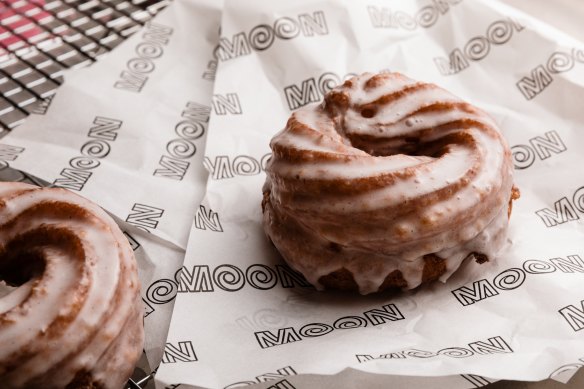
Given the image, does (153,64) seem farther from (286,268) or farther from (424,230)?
(424,230)

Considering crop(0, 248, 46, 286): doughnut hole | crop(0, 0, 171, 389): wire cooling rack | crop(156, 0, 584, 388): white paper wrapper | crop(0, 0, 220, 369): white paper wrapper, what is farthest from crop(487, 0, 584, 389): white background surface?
crop(0, 248, 46, 286): doughnut hole

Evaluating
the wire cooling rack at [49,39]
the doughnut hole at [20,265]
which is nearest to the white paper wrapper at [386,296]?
the doughnut hole at [20,265]

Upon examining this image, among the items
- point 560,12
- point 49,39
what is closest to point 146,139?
point 49,39

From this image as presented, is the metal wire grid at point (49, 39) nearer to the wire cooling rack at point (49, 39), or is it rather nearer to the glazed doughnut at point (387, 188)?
the wire cooling rack at point (49, 39)

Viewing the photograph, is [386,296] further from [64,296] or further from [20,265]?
[20,265]

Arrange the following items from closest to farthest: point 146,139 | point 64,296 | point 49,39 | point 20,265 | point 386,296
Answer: point 64,296, point 20,265, point 386,296, point 146,139, point 49,39

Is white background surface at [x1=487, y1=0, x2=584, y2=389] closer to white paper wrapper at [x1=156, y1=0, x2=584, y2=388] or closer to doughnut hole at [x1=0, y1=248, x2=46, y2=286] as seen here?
white paper wrapper at [x1=156, y1=0, x2=584, y2=388]
